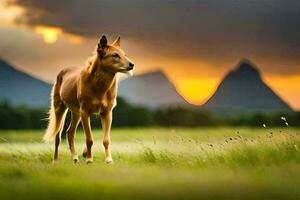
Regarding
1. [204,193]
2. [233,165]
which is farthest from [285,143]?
[204,193]

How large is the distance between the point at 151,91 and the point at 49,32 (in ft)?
2.73

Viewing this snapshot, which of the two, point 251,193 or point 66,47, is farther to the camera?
point 66,47

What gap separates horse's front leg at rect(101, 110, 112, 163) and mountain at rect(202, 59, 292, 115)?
770 millimetres

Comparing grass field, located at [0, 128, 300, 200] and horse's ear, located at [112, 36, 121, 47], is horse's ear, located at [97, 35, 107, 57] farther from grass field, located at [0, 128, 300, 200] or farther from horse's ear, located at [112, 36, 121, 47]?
grass field, located at [0, 128, 300, 200]

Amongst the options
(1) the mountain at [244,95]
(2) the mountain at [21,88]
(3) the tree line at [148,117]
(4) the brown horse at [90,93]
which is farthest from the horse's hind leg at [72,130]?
(1) the mountain at [244,95]

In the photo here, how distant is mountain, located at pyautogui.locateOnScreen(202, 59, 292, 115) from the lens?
6.07 metres

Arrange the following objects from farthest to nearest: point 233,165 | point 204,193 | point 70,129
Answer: point 70,129
point 233,165
point 204,193

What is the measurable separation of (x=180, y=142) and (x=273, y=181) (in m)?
0.82

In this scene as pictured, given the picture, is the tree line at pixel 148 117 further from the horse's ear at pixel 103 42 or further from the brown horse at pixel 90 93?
the horse's ear at pixel 103 42

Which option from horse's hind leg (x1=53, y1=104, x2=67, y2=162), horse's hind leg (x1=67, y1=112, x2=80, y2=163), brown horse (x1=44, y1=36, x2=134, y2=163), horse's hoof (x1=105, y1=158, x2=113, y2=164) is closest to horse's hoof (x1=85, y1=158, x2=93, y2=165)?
brown horse (x1=44, y1=36, x2=134, y2=163)

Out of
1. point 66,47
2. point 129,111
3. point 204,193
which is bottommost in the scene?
point 204,193

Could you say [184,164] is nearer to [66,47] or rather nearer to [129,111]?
[129,111]

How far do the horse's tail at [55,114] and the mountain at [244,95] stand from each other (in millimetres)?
1008

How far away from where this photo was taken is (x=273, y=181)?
529 cm
